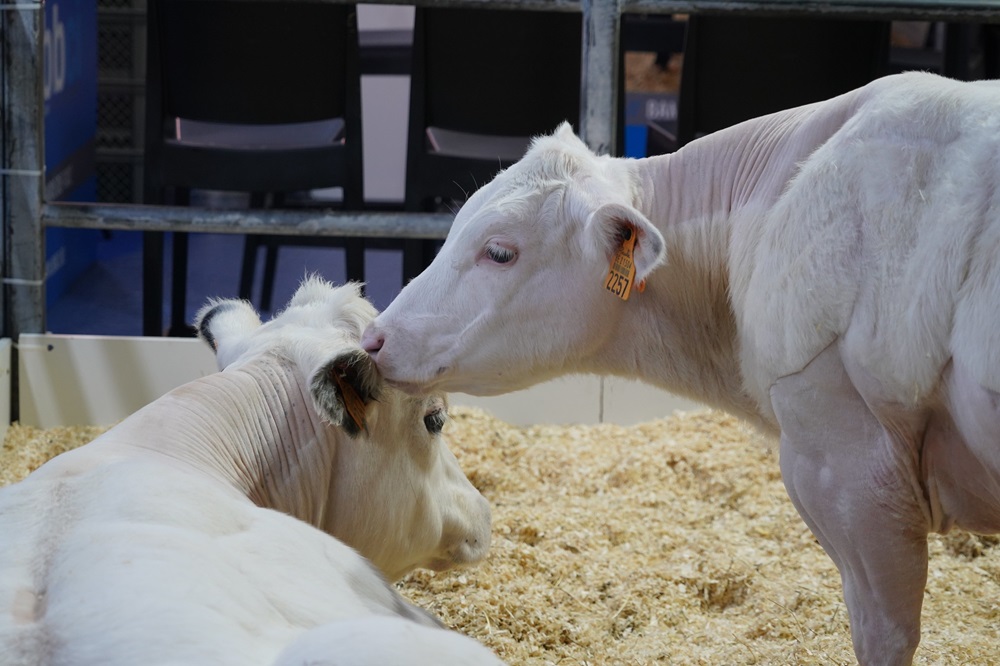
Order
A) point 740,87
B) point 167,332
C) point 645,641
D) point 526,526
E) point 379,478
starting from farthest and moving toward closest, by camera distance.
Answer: point 167,332
point 740,87
point 526,526
point 645,641
point 379,478

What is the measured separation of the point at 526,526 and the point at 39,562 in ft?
6.12

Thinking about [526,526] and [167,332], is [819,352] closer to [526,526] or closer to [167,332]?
[526,526]

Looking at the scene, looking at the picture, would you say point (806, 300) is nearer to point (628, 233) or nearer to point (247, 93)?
point (628, 233)

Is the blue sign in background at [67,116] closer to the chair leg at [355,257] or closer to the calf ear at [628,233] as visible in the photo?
the chair leg at [355,257]

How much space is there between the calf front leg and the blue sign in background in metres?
3.27

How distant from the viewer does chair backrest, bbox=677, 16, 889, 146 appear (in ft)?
15.0

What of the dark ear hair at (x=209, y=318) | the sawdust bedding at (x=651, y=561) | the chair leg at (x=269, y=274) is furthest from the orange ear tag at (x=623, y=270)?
the chair leg at (x=269, y=274)

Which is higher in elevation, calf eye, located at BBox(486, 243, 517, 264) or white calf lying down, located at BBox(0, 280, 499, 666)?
calf eye, located at BBox(486, 243, 517, 264)

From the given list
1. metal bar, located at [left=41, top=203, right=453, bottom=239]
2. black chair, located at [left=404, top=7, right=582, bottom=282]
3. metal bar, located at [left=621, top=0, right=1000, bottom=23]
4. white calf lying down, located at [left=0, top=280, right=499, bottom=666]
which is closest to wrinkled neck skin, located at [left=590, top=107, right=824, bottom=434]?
white calf lying down, located at [left=0, top=280, right=499, bottom=666]

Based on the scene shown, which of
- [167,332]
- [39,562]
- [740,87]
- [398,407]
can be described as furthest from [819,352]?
[167,332]

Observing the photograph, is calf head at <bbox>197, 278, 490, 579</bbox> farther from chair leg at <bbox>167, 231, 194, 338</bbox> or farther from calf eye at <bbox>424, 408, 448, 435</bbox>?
chair leg at <bbox>167, 231, 194, 338</bbox>

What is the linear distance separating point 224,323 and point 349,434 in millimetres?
507

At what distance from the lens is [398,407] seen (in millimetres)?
2377

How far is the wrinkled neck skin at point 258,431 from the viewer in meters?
2.13
